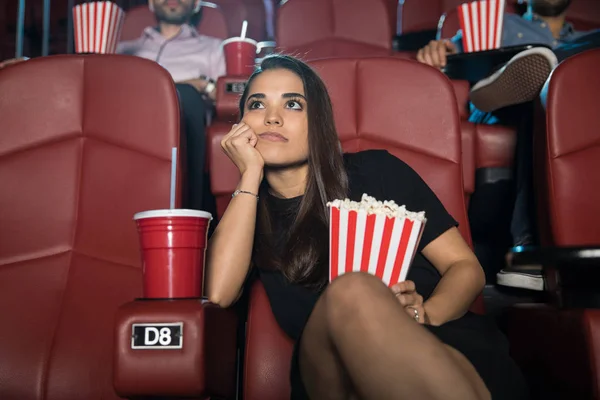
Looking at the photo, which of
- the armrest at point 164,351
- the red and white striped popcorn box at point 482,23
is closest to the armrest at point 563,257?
the armrest at point 164,351

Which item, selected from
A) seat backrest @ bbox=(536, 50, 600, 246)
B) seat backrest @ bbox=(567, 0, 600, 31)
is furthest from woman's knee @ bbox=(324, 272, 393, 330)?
seat backrest @ bbox=(567, 0, 600, 31)

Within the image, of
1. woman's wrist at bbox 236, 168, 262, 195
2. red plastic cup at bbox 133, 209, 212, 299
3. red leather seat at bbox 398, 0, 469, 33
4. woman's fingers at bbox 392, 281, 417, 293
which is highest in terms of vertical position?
red leather seat at bbox 398, 0, 469, 33

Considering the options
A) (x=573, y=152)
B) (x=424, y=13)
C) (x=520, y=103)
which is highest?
(x=424, y=13)

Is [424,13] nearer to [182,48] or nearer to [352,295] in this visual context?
[182,48]

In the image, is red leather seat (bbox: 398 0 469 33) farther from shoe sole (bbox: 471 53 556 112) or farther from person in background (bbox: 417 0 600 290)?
shoe sole (bbox: 471 53 556 112)

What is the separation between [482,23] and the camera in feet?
5.22

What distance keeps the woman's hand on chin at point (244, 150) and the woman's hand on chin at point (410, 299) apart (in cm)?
37

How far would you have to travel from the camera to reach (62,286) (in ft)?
3.26

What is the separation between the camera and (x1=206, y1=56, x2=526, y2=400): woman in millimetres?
626

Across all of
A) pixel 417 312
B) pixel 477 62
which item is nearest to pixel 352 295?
pixel 417 312

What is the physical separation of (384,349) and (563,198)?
1.81 feet

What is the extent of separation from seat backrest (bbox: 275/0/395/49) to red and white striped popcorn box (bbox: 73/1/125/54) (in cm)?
83

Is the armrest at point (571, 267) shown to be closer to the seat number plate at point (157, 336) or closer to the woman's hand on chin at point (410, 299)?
the woman's hand on chin at point (410, 299)

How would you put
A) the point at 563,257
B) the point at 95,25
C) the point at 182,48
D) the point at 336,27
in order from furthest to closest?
the point at 336,27
the point at 182,48
the point at 95,25
the point at 563,257
